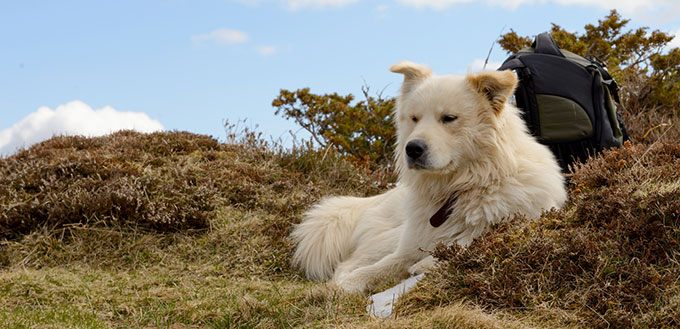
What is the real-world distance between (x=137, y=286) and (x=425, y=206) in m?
2.38

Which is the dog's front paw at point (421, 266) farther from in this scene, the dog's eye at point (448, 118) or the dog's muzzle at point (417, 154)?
the dog's eye at point (448, 118)

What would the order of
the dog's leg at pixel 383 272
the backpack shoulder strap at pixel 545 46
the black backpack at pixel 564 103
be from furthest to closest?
the backpack shoulder strap at pixel 545 46 → the black backpack at pixel 564 103 → the dog's leg at pixel 383 272

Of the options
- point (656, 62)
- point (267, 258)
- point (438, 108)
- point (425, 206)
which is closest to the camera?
point (438, 108)

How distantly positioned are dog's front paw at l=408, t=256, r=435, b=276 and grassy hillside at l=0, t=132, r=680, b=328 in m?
0.34

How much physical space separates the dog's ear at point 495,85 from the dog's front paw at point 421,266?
1.12 metres

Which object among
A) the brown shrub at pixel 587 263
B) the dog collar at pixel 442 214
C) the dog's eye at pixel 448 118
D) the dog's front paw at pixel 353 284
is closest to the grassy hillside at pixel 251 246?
the brown shrub at pixel 587 263

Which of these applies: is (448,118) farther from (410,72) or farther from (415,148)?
(410,72)

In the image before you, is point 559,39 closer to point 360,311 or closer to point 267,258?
point 267,258

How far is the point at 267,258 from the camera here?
5.72m

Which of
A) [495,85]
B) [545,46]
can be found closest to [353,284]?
[495,85]

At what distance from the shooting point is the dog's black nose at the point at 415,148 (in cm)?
394

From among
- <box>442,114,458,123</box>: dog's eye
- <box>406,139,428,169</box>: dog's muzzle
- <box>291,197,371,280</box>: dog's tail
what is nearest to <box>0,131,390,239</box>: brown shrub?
<box>291,197,371,280</box>: dog's tail

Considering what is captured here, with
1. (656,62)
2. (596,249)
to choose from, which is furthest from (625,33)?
(596,249)

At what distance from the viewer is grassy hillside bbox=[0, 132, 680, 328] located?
3.22m
